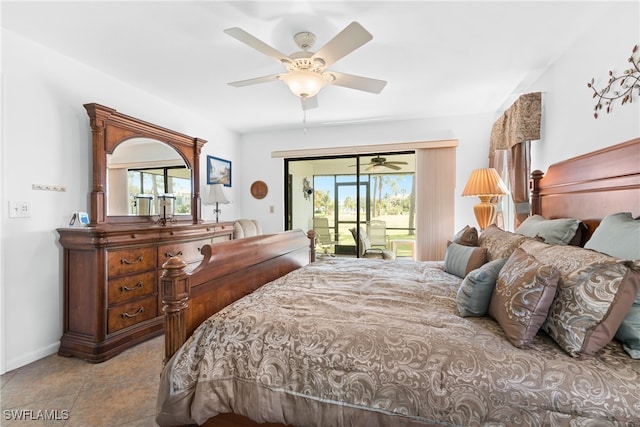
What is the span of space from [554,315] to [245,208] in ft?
14.6

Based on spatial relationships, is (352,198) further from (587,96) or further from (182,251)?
(587,96)

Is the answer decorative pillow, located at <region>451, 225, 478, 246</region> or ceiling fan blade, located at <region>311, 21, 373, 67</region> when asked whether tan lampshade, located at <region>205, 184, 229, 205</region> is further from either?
decorative pillow, located at <region>451, 225, 478, 246</region>

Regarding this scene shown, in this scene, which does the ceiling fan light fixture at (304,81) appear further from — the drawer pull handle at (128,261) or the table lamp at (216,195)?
the table lamp at (216,195)

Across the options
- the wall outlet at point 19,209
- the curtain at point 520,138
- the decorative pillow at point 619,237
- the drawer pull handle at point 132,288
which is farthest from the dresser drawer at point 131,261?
the curtain at point 520,138

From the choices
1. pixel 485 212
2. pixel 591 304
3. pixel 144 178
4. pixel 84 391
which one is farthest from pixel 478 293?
pixel 144 178

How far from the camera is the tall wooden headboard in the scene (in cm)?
153

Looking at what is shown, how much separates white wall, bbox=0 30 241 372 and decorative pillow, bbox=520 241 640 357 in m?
3.26

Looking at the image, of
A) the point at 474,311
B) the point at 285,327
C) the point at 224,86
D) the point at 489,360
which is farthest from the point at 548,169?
the point at 224,86

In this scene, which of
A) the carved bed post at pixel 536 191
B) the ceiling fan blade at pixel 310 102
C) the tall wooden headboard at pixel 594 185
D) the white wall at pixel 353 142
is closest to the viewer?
the tall wooden headboard at pixel 594 185

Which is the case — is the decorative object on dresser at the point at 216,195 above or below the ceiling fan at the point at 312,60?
below

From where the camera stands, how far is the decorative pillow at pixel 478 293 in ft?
4.38

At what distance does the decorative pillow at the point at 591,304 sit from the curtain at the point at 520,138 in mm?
1852

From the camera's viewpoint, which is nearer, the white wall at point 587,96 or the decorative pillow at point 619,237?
the decorative pillow at point 619,237

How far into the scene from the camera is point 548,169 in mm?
2416
